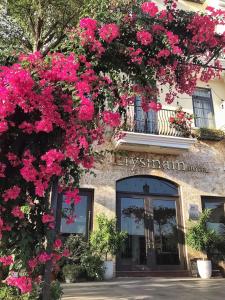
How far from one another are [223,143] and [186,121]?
1.62 metres

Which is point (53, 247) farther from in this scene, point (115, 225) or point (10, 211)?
point (115, 225)

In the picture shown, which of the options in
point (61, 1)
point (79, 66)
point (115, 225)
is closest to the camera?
point (79, 66)

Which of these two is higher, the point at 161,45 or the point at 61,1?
the point at 61,1

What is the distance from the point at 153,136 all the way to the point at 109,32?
6.62 m

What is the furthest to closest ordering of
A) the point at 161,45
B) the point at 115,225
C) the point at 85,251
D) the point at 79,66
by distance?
the point at 115,225, the point at 85,251, the point at 161,45, the point at 79,66

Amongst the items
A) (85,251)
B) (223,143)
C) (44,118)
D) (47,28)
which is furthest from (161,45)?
(223,143)

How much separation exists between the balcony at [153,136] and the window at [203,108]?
1246 mm

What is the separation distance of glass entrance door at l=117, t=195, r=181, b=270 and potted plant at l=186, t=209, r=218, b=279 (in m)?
0.64

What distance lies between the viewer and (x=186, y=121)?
38.9 ft

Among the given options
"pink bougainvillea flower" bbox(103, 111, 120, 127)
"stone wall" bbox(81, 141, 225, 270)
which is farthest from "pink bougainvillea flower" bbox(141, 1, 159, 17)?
"stone wall" bbox(81, 141, 225, 270)

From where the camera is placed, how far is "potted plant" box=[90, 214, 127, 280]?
29.8 feet

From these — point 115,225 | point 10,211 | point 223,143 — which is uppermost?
point 223,143

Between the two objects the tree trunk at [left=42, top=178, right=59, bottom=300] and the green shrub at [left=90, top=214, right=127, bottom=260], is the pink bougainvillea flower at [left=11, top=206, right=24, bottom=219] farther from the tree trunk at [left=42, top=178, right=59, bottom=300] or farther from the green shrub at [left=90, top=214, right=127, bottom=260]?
the green shrub at [left=90, top=214, right=127, bottom=260]

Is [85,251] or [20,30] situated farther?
[85,251]
